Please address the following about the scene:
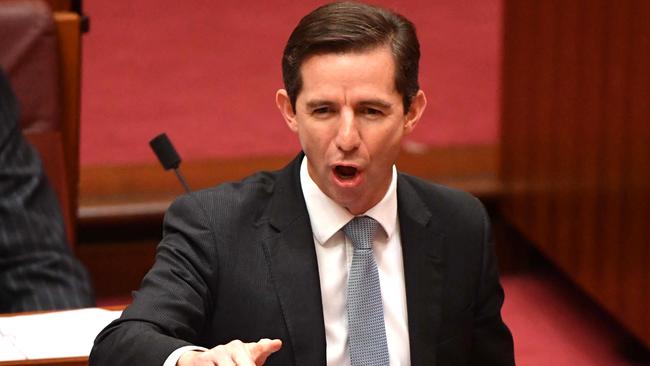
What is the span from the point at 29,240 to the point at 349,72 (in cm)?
103

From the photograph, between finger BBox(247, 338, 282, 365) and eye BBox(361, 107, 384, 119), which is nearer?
finger BBox(247, 338, 282, 365)

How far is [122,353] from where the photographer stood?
1.37 meters

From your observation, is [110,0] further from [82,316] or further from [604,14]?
[82,316]

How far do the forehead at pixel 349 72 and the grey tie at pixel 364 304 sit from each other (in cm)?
17

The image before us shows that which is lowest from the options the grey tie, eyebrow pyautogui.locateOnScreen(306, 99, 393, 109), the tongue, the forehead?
the grey tie

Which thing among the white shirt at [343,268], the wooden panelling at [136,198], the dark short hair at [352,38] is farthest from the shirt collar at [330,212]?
the wooden panelling at [136,198]

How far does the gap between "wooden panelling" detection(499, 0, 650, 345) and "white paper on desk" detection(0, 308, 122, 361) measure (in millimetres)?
1220

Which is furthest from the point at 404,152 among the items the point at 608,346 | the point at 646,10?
the point at 646,10

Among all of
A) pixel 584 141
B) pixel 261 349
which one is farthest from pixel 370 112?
pixel 584 141

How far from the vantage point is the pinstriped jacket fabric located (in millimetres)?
2238

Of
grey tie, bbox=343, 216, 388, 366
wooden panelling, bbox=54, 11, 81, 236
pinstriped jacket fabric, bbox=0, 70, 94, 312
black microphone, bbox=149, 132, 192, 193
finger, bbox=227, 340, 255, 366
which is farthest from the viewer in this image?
wooden panelling, bbox=54, 11, 81, 236

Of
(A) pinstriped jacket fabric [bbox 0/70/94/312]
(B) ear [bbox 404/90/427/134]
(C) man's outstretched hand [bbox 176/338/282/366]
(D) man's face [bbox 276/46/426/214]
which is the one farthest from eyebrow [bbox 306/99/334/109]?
(A) pinstriped jacket fabric [bbox 0/70/94/312]

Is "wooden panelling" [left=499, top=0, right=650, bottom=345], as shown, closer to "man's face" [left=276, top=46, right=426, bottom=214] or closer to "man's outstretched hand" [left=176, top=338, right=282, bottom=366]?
"man's face" [left=276, top=46, right=426, bottom=214]

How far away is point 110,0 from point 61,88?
245 centimetres
